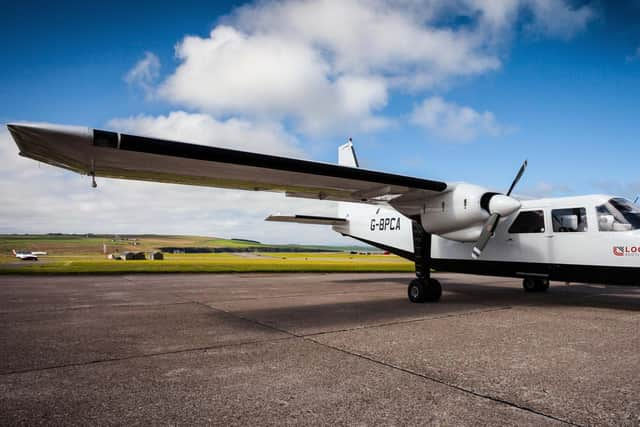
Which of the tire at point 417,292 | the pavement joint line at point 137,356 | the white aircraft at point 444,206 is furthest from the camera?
the tire at point 417,292

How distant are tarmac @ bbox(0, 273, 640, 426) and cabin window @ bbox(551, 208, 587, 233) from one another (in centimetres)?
189

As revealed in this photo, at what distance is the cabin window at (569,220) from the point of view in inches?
344

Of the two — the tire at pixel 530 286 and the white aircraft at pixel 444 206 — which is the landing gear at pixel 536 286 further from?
the white aircraft at pixel 444 206

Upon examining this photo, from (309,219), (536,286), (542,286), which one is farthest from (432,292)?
(309,219)

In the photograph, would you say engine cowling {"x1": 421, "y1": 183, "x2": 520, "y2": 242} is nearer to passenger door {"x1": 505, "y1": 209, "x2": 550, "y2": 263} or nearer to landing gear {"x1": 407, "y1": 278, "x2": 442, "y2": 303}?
passenger door {"x1": 505, "y1": 209, "x2": 550, "y2": 263}

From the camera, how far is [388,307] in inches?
357

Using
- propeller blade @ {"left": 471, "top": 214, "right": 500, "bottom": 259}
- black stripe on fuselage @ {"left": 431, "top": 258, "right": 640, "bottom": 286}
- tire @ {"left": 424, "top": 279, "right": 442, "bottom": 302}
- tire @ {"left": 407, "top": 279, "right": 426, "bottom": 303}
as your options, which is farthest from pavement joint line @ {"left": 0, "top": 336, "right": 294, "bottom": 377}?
black stripe on fuselage @ {"left": 431, "top": 258, "right": 640, "bottom": 286}

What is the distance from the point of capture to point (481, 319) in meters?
7.46

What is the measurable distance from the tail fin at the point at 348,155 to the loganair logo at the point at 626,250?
9.30m

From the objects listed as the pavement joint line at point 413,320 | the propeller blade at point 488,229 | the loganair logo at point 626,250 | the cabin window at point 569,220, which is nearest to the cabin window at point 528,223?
the cabin window at point 569,220

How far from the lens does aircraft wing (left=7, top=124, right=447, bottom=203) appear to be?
5004mm

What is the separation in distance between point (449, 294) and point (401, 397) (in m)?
9.43

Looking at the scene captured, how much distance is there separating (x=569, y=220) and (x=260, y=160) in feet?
24.3

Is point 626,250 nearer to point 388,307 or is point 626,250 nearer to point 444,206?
point 444,206
